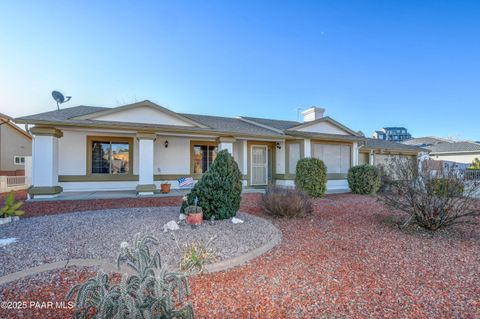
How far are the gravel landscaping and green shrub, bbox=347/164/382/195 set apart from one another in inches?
299

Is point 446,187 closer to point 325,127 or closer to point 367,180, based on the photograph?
point 367,180

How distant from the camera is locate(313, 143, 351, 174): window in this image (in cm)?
1344

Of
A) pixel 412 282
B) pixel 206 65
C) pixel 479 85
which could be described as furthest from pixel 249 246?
pixel 479 85

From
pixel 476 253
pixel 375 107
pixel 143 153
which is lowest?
pixel 476 253

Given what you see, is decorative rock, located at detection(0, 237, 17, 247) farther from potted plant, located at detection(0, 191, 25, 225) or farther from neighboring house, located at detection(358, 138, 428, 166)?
neighboring house, located at detection(358, 138, 428, 166)

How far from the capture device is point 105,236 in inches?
171

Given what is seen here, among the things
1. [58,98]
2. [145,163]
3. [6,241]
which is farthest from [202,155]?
[58,98]

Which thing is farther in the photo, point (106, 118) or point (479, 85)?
point (479, 85)

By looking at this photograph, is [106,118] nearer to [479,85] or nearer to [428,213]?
[428,213]

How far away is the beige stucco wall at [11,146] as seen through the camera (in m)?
19.5

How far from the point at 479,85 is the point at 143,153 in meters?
20.6

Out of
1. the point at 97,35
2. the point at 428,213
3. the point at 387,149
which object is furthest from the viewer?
the point at 387,149

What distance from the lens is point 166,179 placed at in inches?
477

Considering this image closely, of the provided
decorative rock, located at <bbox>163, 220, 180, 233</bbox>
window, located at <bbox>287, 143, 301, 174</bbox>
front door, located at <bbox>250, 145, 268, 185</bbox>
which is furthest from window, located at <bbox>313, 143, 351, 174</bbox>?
decorative rock, located at <bbox>163, 220, 180, 233</bbox>
